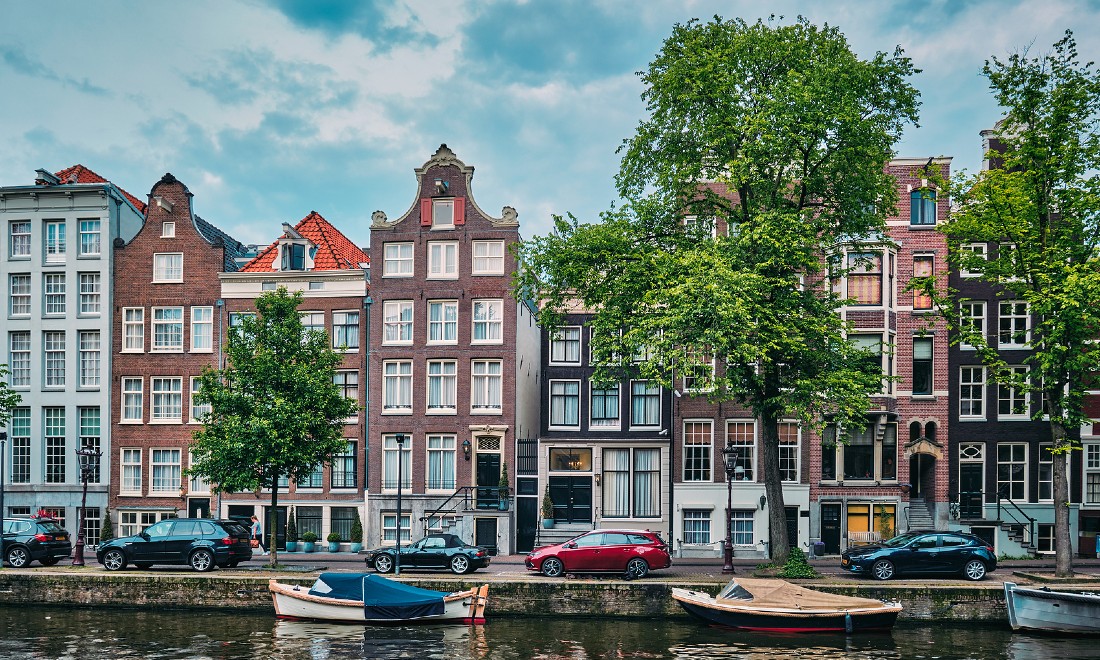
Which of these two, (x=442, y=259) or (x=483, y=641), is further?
(x=442, y=259)

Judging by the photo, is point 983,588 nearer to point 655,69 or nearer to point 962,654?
point 962,654

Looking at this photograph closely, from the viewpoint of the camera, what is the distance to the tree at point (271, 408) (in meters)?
36.1

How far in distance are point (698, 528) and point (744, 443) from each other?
4320 millimetres

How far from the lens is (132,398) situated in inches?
1901

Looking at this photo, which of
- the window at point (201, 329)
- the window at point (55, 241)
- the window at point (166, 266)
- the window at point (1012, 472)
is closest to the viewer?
the window at point (1012, 472)

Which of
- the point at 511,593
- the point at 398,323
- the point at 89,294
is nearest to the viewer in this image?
the point at 511,593

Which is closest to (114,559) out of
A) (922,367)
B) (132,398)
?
(132,398)

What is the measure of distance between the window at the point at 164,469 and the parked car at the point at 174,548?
1143 cm

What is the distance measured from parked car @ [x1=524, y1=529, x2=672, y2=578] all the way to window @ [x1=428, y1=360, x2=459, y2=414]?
12.6 m

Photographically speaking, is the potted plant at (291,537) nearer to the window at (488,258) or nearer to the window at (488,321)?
the window at (488,321)

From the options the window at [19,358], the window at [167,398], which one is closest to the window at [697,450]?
the window at [167,398]

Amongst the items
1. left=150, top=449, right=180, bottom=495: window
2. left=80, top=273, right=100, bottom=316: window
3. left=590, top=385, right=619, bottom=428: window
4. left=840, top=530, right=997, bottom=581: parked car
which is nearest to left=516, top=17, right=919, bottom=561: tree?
left=840, top=530, right=997, bottom=581: parked car

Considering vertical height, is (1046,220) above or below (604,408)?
above

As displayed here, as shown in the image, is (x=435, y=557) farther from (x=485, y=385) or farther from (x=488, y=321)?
(x=488, y=321)
